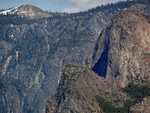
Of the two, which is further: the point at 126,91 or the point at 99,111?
the point at 126,91

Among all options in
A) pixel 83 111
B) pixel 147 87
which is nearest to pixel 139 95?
pixel 147 87

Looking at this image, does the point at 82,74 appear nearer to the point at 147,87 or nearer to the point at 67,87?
the point at 67,87

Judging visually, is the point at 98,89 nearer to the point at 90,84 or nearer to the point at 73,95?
the point at 90,84

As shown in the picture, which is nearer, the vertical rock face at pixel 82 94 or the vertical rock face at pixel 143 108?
the vertical rock face at pixel 143 108

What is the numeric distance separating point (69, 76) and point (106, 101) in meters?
20.1

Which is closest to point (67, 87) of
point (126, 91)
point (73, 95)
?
point (73, 95)

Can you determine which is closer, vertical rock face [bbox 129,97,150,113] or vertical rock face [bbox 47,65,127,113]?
vertical rock face [bbox 129,97,150,113]

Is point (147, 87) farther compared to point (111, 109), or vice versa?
point (147, 87)

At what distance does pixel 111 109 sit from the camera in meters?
179

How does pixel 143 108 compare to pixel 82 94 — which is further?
pixel 82 94

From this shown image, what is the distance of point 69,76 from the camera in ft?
653

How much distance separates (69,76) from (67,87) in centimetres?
998

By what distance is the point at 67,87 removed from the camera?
623ft

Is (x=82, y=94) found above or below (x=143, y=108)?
below
